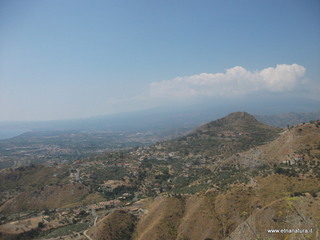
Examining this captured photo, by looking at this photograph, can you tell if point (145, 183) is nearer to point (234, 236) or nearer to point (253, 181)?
point (253, 181)

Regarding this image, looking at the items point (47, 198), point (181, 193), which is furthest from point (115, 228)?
point (47, 198)

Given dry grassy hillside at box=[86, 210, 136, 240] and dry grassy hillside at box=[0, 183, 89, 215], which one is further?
dry grassy hillside at box=[0, 183, 89, 215]

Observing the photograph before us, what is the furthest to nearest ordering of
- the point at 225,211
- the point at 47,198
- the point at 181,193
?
the point at 47,198 → the point at 181,193 → the point at 225,211

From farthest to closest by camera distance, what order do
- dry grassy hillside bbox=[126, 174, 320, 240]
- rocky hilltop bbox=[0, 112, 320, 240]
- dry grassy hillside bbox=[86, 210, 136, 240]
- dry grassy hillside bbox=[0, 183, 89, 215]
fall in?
dry grassy hillside bbox=[0, 183, 89, 215] → dry grassy hillside bbox=[86, 210, 136, 240] → rocky hilltop bbox=[0, 112, 320, 240] → dry grassy hillside bbox=[126, 174, 320, 240]

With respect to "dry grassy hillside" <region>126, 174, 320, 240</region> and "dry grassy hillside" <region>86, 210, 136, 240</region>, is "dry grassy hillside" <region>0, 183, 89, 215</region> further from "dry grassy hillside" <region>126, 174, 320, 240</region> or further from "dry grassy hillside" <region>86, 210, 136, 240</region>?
"dry grassy hillside" <region>126, 174, 320, 240</region>

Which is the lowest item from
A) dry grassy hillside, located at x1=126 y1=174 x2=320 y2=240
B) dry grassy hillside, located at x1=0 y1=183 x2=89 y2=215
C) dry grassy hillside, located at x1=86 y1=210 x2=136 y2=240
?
dry grassy hillside, located at x1=0 y1=183 x2=89 y2=215

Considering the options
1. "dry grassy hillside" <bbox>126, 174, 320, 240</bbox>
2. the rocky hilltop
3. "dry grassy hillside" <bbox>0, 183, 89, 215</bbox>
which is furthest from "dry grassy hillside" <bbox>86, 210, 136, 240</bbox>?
"dry grassy hillside" <bbox>0, 183, 89, 215</bbox>

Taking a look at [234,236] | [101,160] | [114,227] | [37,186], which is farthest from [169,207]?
[101,160]

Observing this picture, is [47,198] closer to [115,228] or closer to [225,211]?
[115,228]
